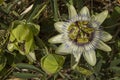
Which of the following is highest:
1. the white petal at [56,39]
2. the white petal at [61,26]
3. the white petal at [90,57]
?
the white petal at [61,26]

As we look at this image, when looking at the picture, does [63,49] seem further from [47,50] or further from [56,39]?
[47,50]

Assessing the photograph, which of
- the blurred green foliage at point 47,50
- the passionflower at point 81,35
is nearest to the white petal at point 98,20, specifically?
the passionflower at point 81,35

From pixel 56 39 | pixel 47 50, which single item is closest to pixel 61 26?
pixel 56 39

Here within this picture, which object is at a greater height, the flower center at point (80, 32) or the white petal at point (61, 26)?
the white petal at point (61, 26)

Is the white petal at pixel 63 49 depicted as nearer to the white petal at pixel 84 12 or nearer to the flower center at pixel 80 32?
the flower center at pixel 80 32

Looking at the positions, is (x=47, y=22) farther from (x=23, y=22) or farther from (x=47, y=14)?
(x=23, y=22)

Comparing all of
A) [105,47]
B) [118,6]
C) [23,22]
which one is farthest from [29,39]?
[118,6]

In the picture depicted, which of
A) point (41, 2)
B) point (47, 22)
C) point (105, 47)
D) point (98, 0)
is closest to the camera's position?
point (105, 47)
